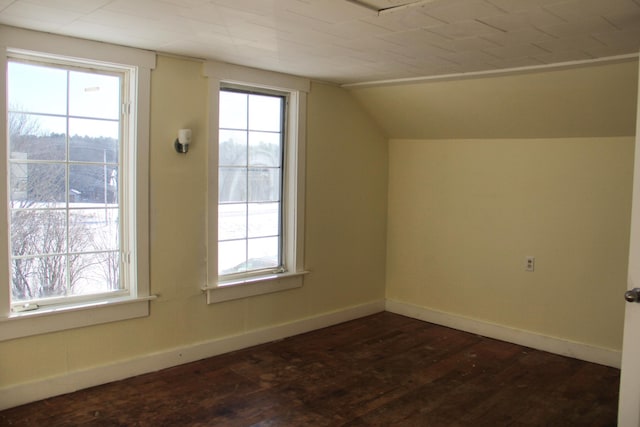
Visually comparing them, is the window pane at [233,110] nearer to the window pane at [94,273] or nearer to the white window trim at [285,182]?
the white window trim at [285,182]

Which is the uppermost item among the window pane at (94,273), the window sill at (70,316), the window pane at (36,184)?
the window pane at (36,184)

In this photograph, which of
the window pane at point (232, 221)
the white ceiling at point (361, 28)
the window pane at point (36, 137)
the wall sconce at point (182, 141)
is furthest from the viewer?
the window pane at point (232, 221)

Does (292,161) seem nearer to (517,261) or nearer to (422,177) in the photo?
(422,177)

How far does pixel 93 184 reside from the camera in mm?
3248

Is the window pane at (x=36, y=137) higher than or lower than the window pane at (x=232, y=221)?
higher

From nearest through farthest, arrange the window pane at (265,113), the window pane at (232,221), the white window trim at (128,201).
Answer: the white window trim at (128,201)
the window pane at (232,221)
the window pane at (265,113)

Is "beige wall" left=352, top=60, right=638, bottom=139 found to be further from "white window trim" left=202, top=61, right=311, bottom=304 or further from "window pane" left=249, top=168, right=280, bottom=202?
"window pane" left=249, top=168, right=280, bottom=202

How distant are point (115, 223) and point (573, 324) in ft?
10.8

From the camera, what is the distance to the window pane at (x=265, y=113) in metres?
3.97

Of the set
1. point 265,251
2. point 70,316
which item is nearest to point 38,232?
point 70,316

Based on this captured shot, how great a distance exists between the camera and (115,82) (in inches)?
130

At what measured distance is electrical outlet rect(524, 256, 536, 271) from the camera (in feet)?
13.5

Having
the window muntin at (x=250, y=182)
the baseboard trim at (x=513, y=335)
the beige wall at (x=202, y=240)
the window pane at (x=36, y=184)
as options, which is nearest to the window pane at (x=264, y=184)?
the window muntin at (x=250, y=182)

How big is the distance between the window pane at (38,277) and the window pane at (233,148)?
126cm
